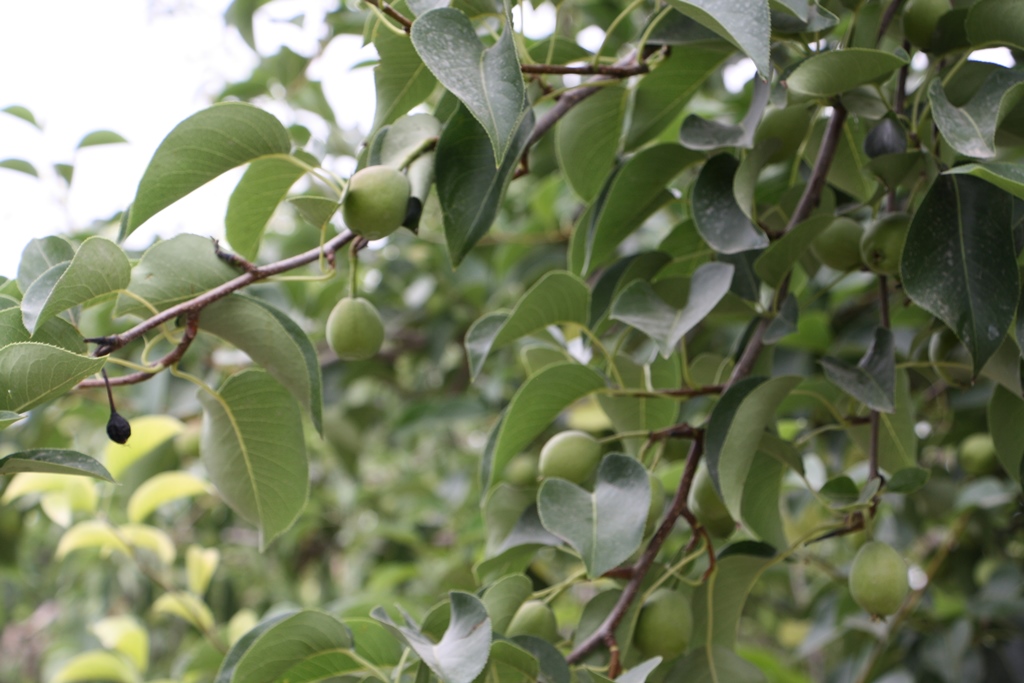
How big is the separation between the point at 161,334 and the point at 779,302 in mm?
574

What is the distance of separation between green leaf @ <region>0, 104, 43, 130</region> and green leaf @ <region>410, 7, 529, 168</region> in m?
0.97

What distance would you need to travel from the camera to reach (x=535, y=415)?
83 cm

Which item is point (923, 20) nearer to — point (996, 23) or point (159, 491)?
point (996, 23)

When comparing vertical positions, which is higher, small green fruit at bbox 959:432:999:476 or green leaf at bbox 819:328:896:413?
green leaf at bbox 819:328:896:413

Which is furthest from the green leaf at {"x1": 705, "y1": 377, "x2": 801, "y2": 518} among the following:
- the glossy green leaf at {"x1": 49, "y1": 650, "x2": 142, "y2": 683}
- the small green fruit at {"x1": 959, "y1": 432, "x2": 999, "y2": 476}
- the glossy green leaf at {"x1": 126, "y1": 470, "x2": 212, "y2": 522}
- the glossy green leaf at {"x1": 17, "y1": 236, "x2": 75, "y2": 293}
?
the glossy green leaf at {"x1": 49, "y1": 650, "x2": 142, "y2": 683}

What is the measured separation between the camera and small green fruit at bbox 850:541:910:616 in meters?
0.78

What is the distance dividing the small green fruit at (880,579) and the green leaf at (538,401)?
0.94 ft

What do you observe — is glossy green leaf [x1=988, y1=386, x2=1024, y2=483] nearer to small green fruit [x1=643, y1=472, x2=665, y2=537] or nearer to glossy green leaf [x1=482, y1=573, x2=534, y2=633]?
small green fruit [x1=643, y1=472, x2=665, y2=537]

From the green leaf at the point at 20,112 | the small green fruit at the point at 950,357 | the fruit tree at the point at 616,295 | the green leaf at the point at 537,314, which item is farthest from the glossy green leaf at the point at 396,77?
the green leaf at the point at 20,112

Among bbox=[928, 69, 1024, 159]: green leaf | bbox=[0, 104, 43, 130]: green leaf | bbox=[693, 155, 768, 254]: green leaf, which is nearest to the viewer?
bbox=[928, 69, 1024, 159]: green leaf

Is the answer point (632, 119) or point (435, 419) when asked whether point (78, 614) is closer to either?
point (435, 419)

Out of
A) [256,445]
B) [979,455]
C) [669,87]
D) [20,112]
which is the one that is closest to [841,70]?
[669,87]

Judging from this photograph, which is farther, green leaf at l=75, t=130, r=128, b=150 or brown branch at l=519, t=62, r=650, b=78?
green leaf at l=75, t=130, r=128, b=150

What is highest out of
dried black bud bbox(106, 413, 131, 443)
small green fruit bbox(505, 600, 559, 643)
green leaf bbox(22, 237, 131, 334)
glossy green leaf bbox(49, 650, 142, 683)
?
green leaf bbox(22, 237, 131, 334)
